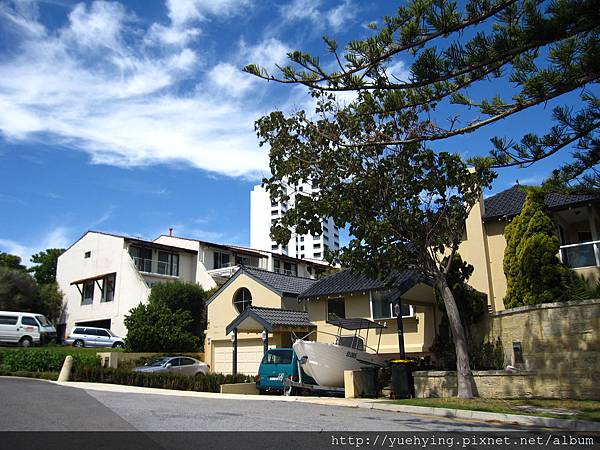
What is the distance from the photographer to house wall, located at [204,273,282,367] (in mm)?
29797

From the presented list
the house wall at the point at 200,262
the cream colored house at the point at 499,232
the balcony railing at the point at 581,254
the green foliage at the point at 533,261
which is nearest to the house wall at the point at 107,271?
the house wall at the point at 200,262

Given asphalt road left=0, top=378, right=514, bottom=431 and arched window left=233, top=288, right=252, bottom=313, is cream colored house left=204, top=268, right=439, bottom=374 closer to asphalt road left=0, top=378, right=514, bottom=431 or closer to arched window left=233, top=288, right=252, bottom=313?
arched window left=233, top=288, right=252, bottom=313

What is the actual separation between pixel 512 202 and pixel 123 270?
29.8 meters

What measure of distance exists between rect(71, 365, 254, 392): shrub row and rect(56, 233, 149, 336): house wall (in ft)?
58.2

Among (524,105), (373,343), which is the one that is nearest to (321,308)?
(373,343)

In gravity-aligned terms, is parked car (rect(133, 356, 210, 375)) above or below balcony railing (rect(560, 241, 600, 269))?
below

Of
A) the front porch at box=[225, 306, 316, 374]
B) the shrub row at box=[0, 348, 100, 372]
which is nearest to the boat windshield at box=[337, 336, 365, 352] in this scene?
the front porch at box=[225, 306, 316, 374]

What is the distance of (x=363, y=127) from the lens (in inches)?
633

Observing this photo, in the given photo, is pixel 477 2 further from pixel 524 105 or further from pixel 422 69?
pixel 524 105

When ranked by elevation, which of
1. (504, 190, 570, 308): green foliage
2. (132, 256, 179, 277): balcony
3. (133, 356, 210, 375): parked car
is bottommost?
(133, 356, 210, 375): parked car

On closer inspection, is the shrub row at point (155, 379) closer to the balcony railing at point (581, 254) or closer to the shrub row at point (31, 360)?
the shrub row at point (31, 360)

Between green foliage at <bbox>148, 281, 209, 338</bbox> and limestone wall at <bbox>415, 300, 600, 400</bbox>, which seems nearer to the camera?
limestone wall at <bbox>415, 300, 600, 400</bbox>

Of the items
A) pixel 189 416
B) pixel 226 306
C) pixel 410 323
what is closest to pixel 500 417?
pixel 189 416

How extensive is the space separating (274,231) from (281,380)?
5490 mm
